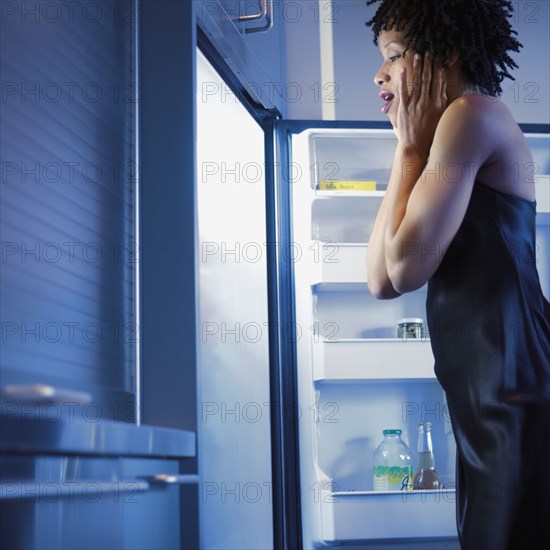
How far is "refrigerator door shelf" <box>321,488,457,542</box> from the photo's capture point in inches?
77.8

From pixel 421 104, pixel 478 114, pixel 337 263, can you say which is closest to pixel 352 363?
pixel 337 263

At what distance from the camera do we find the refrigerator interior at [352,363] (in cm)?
200

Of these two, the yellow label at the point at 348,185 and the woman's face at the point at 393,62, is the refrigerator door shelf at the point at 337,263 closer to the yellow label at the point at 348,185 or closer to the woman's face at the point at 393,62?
the yellow label at the point at 348,185

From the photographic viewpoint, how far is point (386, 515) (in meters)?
1.99

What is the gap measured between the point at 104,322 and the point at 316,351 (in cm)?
95

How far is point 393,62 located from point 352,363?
0.88 metres

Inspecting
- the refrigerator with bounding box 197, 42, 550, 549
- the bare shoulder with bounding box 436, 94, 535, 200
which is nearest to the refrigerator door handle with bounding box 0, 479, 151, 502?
the bare shoulder with bounding box 436, 94, 535, 200

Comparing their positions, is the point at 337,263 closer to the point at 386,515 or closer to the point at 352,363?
the point at 352,363

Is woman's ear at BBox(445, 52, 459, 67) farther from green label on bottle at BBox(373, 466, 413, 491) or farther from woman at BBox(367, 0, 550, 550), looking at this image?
green label on bottle at BBox(373, 466, 413, 491)

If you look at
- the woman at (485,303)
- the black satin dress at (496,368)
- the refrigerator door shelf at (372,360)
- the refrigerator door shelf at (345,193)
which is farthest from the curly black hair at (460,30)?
the refrigerator door shelf at (372,360)

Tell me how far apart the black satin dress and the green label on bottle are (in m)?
0.93

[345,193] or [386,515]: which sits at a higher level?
[345,193]

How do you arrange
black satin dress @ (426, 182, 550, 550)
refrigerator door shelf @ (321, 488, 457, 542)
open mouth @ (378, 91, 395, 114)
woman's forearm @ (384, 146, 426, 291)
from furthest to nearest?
1. refrigerator door shelf @ (321, 488, 457, 542)
2. open mouth @ (378, 91, 395, 114)
3. woman's forearm @ (384, 146, 426, 291)
4. black satin dress @ (426, 182, 550, 550)

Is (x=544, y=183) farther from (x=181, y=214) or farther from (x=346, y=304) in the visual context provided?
(x=181, y=214)
